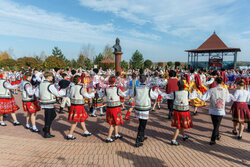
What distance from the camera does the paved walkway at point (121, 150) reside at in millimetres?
3578

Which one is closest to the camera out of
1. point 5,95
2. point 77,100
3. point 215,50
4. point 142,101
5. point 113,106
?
point 142,101

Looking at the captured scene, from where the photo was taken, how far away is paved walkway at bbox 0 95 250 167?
358cm

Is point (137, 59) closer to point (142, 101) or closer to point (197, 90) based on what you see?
point (197, 90)

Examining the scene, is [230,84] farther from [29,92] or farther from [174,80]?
[29,92]

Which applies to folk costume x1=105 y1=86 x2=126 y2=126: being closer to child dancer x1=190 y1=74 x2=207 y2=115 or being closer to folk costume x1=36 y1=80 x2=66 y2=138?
folk costume x1=36 y1=80 x2=66 y2=138

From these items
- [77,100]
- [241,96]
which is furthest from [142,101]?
[241,96]

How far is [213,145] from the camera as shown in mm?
4484

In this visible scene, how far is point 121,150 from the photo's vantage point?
412 centimetres

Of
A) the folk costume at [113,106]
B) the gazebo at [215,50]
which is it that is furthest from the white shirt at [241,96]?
the gazebo at [215,50]

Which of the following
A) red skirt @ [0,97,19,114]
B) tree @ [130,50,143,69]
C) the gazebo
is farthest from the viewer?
tree @ [130,50,143,69]

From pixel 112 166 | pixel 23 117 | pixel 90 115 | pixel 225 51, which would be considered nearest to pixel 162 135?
pixel 112 166

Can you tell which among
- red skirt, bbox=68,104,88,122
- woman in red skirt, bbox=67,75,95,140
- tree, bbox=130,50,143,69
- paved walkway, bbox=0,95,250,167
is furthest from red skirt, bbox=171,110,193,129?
tree, bbox=130,50,143,69

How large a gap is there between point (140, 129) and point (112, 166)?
1252mm

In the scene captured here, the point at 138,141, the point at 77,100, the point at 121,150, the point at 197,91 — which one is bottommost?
the point at 121,150
